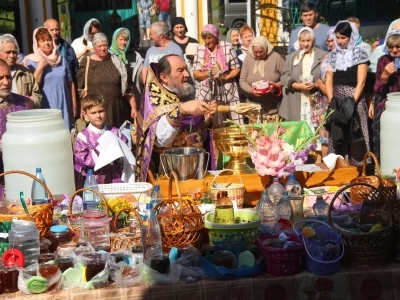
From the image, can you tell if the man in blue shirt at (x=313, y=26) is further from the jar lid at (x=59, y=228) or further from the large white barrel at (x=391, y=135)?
the jar lid at (x=59, y=228)

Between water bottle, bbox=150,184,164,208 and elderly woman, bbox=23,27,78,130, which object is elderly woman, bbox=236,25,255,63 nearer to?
elderly woman, bbox=23,27,78,130

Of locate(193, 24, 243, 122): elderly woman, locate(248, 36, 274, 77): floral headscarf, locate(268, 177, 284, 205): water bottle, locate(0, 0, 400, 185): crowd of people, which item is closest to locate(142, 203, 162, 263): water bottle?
locate(268, 177, 284, 205): water bottle

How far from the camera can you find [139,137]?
188 inches

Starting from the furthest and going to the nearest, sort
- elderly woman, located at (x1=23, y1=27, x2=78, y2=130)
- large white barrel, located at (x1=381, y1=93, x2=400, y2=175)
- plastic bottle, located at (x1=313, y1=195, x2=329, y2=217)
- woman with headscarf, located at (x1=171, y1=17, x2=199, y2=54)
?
woman with headscarf, located at (x1=171, y1=17, x2=199, y2=54) < elderly woman, located at (x1=23, y1=27, x2=78, y2=130) < large white barrel, located at (x1=381, y1=93, x2=400, y2=175) < plastic bottle, located at (x1=313, y1=195, x2=329, y2=217)

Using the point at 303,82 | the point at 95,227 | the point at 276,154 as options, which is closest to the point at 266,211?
the point at 276,154

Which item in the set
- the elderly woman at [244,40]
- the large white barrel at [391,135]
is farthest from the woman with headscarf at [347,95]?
the large white barrel at [391,135]

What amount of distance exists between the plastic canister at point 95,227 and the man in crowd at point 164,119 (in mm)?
1266

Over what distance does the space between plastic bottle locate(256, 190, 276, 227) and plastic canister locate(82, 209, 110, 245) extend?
0.73 m

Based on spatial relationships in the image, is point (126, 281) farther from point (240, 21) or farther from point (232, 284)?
point (240, 21)

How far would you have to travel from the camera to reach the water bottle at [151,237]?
307 centimetres

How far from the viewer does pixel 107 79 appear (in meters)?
7.59

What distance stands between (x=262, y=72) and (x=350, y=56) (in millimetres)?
Result: 1107

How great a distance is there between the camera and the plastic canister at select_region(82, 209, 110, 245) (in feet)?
11.0

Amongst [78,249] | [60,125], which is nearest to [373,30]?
[60,125]
